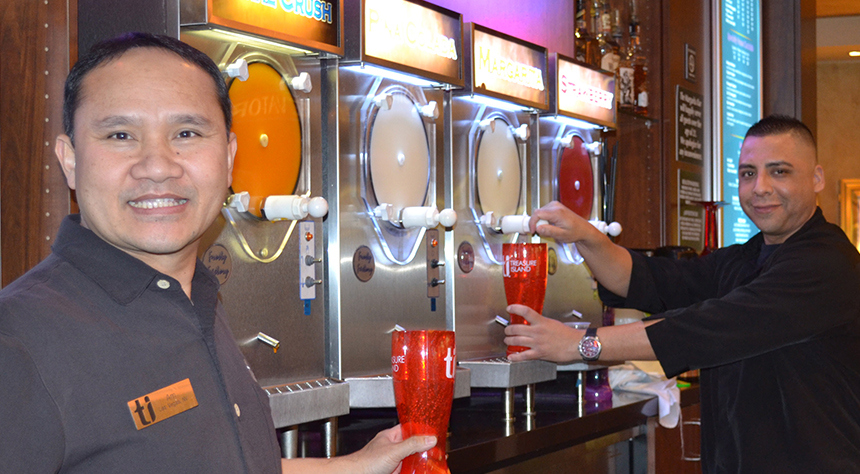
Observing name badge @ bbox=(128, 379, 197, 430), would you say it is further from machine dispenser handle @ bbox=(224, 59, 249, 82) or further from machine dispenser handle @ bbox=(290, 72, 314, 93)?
machine dispenser handle @ bbox=(290, 72, 314, 93)

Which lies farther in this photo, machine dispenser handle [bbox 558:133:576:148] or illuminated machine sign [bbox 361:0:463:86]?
machine dispenser handle [bbox 558:133:576:148]

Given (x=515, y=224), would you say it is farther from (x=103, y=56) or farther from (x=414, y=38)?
(x=103, y=56)

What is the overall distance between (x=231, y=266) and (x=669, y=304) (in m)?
1.64

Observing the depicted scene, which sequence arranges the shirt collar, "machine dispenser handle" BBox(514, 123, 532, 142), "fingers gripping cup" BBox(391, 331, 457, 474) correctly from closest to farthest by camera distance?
the shirt collar → "fingers gripping cup" BBox(391, 331, 457, 474) → "machine dispenser handle" BBox(514, 123, 532, 142)

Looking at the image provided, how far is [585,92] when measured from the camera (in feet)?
9.98

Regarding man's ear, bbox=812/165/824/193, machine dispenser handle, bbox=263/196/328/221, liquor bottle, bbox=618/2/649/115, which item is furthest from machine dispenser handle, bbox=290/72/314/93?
liquor bottle, bbox=618/2/649/115

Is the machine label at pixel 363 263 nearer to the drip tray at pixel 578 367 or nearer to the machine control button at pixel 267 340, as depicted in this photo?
the machine control button at pixel 267 340

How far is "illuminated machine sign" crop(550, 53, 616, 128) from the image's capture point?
290 cm

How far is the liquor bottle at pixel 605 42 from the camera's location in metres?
3.50

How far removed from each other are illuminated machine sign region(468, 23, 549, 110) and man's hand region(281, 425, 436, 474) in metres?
1.35

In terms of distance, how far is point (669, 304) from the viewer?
2818 mm

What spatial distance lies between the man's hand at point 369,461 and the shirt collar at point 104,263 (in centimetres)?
46

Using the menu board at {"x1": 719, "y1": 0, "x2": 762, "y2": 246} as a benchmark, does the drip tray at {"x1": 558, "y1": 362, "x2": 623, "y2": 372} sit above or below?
below

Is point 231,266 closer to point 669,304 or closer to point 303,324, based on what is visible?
point 303,324
